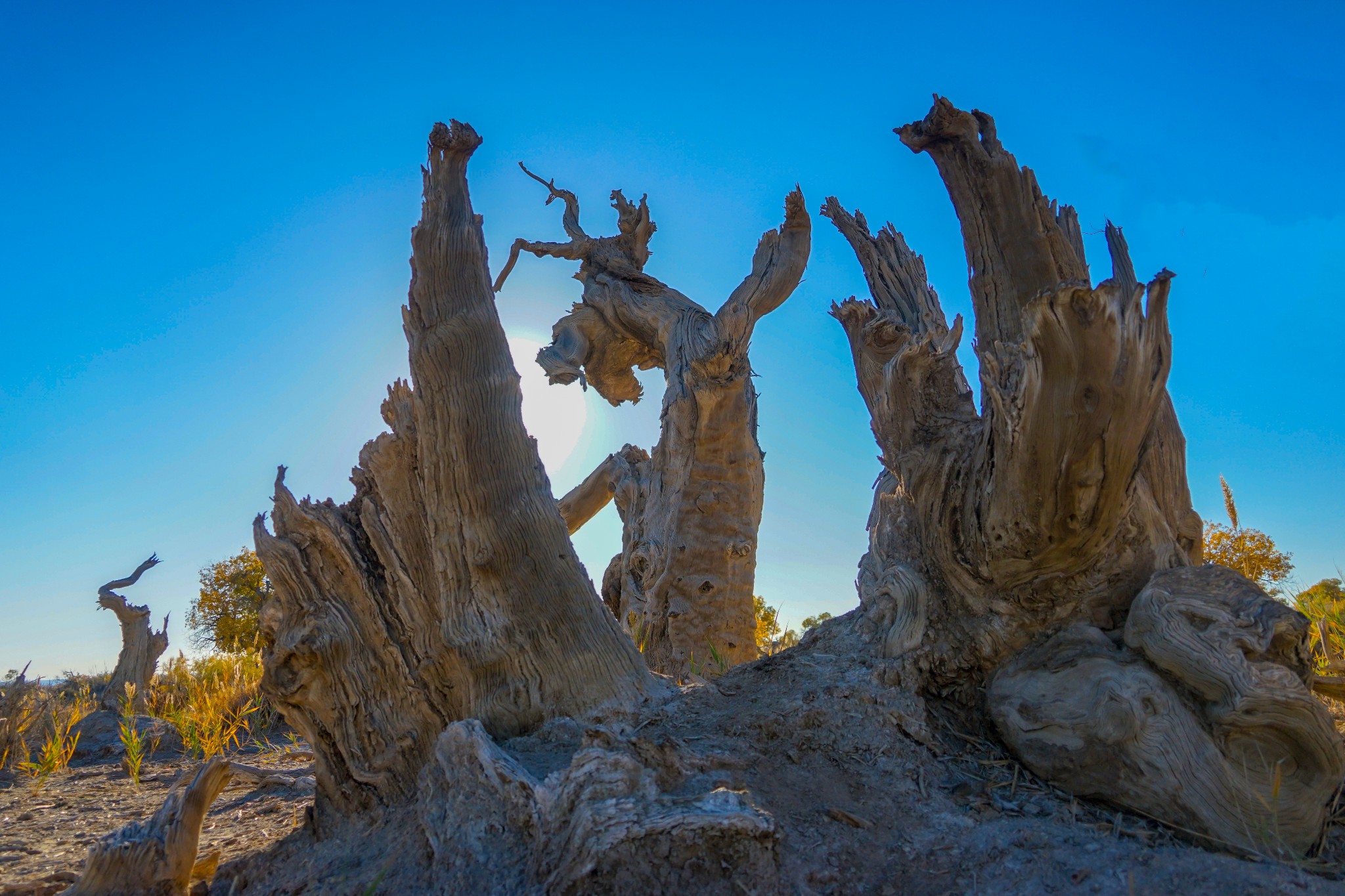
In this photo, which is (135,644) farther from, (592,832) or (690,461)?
(592,832)

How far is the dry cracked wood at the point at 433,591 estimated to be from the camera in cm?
319

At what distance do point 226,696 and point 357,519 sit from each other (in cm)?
473

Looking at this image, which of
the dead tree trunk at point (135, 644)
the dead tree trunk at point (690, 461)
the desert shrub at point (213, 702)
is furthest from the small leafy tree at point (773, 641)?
the dead tree trunk at point (135, 644)

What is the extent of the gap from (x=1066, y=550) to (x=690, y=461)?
3.08m

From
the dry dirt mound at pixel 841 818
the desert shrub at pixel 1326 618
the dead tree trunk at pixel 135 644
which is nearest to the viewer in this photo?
the dry dirt mound at pixel 841 818

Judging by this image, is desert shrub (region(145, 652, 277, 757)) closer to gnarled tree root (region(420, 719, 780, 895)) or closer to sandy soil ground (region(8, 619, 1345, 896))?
sandy soil ground (region(8, 619, 1345, 896))

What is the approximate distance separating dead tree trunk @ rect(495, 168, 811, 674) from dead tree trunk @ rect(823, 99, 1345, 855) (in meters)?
1.90

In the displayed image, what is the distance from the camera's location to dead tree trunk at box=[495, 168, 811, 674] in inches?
224

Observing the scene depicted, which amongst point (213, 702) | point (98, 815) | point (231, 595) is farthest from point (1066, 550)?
point (231, 595)

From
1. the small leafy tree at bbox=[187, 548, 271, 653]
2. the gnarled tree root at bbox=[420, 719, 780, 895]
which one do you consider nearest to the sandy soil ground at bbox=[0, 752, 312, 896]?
the gnarled tree root at bbox=[420, 719, 780, 895]

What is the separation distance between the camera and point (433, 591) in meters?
3.43

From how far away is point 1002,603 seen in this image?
3.25m

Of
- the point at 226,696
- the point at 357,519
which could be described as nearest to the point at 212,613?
the point at 226,696

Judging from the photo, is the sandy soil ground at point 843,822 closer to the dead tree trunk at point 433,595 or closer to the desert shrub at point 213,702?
the dead tree trunk at point 433,595
